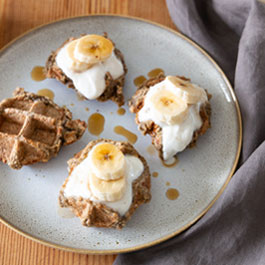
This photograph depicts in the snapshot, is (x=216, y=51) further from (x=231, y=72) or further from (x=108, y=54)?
(x=108, y=54)

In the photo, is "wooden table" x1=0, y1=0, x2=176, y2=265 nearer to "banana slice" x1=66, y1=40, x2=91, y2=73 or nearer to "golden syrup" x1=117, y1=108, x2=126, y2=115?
"banana slice" x1=66, y1=40, x2=91, y2=73

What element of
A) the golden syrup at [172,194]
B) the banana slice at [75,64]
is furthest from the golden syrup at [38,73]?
the golden syrup at [172,194]

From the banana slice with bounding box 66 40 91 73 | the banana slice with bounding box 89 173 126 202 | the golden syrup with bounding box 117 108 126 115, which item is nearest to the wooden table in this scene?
the banana slice with bounding box 66 40 91 73

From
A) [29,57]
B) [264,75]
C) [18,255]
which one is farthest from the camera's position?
[29,57]

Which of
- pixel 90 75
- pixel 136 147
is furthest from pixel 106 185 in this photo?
pixel 90 75

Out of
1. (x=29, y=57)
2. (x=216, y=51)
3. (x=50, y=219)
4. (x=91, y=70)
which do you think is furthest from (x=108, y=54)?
(x=50, y=219)

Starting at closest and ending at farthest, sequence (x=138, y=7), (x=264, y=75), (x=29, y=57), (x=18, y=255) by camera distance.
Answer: (x=18, y=255), (x=264, y=75), (x=29, y=57), (x=138, y=7)

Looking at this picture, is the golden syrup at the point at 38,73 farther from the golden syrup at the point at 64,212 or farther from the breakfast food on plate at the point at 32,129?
the golden syrup at the point at 64,212
